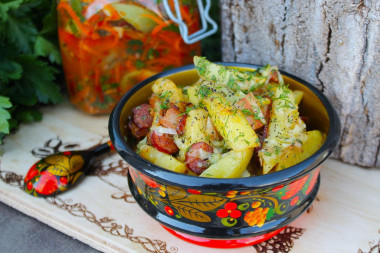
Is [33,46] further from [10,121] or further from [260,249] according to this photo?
[260,249]

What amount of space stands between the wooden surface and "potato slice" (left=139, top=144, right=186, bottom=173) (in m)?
0.23

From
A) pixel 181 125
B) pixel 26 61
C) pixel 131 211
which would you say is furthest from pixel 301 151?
pixel 26 61

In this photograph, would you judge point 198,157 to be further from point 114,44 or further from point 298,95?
point 114,44

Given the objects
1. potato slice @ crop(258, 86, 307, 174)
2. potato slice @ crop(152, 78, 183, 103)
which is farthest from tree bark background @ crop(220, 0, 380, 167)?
potato slice @ crop(152, 78, 183, 103)

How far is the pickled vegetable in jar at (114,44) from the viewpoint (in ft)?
4.31

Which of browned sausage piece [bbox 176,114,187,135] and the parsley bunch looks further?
the parsley bunch

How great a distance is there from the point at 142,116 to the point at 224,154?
270mm

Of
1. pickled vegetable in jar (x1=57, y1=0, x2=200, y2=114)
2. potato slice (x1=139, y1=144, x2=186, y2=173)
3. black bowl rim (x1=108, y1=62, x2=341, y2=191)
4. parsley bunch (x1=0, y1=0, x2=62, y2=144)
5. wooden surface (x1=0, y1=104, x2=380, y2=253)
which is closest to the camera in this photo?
black bowl rim (x1=108, y1=62, x2=341, y2=191)

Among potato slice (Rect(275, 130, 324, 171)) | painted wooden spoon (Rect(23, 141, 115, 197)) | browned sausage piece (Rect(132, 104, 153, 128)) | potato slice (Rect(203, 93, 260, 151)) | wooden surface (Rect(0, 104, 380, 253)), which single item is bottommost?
wooden surface (Rect(0, 104, 380, 253))

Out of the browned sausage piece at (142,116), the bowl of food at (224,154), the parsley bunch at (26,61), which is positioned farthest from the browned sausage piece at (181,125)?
the parsley bunch at (26,61)

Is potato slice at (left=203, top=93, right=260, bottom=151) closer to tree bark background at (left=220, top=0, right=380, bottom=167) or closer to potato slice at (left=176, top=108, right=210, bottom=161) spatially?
potato slice at (left=176, top=108, right=210, bottom=161)

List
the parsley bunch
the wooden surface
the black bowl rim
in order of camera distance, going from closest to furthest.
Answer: the black bowl rim, the wooden surface, the parsley bunch

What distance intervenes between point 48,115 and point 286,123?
99 cm

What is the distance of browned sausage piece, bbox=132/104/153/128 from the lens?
1.06 metres
